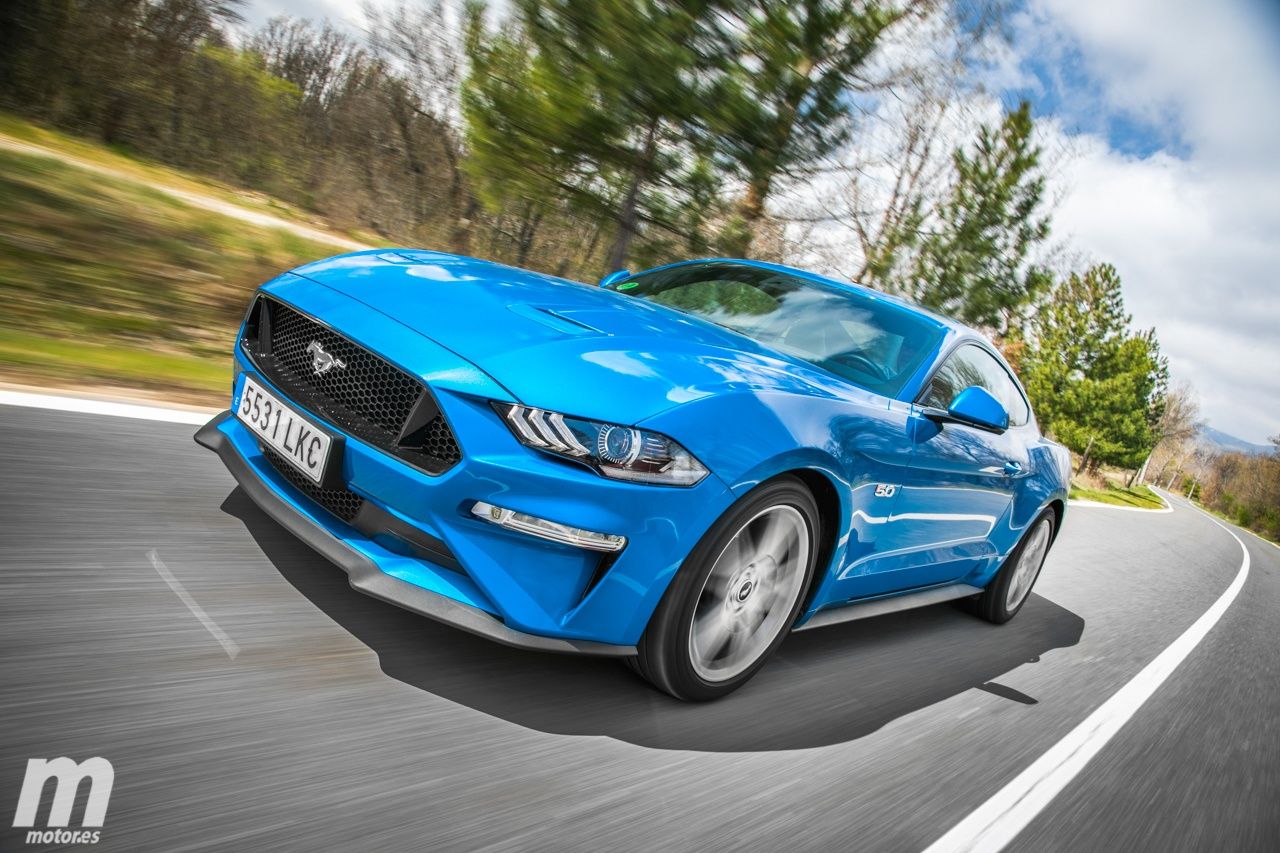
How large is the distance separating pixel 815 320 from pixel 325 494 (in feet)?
6.70

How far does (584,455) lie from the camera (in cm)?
210

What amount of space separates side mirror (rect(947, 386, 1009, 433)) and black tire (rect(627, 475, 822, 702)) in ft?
3.16

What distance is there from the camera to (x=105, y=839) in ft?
4.86

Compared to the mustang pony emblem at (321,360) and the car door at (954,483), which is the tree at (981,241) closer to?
the car door at (954,483)

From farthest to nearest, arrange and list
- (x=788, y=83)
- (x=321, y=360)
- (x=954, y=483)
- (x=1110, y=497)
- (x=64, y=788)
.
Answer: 1. (x=1110, y=497)
2. (x=788, y=83)
3. (x=954, y=483)
4. (x=321, y=360)
5. (x=64, y=788)

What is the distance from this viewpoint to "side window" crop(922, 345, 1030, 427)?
3.42m

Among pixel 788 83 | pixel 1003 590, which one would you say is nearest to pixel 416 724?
pixel 1003 590

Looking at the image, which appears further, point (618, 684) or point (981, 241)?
point (981, 241)

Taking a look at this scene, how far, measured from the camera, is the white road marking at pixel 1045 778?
234cm

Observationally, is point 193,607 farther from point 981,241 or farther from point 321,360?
point 981,241

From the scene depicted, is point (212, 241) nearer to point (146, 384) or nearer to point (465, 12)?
point (465, 12)

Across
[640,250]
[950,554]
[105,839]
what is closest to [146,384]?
[105,839]

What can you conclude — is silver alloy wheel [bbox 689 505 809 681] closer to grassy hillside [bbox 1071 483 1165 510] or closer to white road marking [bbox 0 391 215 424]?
white road marking [bbox 0 391 215 424]

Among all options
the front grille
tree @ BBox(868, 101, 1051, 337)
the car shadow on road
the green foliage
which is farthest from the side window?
tree @ BBox(868, 101, 1051, 337)
